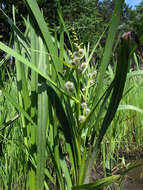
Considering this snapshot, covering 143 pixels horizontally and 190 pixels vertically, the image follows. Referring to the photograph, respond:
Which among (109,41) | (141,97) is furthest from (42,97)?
(141,97)

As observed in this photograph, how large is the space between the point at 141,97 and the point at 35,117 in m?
1.04

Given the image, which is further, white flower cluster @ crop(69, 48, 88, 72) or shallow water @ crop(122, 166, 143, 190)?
shallow water @ crop(122, 166, 143, 190)

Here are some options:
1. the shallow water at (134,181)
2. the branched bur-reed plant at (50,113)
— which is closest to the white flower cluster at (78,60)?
the branched bur-reed plant at (50,113)

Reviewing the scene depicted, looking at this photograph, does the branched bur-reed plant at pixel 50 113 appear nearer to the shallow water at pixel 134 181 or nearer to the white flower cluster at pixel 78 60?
the white flower cluster at pixel 78 60

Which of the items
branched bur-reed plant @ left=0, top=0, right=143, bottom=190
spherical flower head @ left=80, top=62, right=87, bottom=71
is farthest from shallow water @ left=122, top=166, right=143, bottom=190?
spherical flower head @ left=80, top=62, right=87, bottom=71

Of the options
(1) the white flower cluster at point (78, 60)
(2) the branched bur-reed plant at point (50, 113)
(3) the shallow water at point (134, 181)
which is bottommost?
(3) the shallow water at point (134, 181)

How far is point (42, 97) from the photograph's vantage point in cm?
50

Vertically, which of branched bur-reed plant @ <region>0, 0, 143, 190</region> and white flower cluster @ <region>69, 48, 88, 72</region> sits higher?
white flower cluster @ <region>69, 48, 88, 72</region>

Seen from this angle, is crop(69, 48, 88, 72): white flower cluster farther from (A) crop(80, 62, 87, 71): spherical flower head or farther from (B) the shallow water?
(B) the shallow water

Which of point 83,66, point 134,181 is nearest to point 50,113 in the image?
point 83,66

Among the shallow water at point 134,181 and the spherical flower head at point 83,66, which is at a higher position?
the spherical flower head at point 83,66

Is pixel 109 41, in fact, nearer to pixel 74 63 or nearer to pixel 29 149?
pixel 74 63

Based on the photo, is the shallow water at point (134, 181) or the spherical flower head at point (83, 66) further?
the shallow water at point (134, 181)

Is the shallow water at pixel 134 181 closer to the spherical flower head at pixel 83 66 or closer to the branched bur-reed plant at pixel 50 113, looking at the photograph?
the branched bur-reed plant at pixel 50 113
